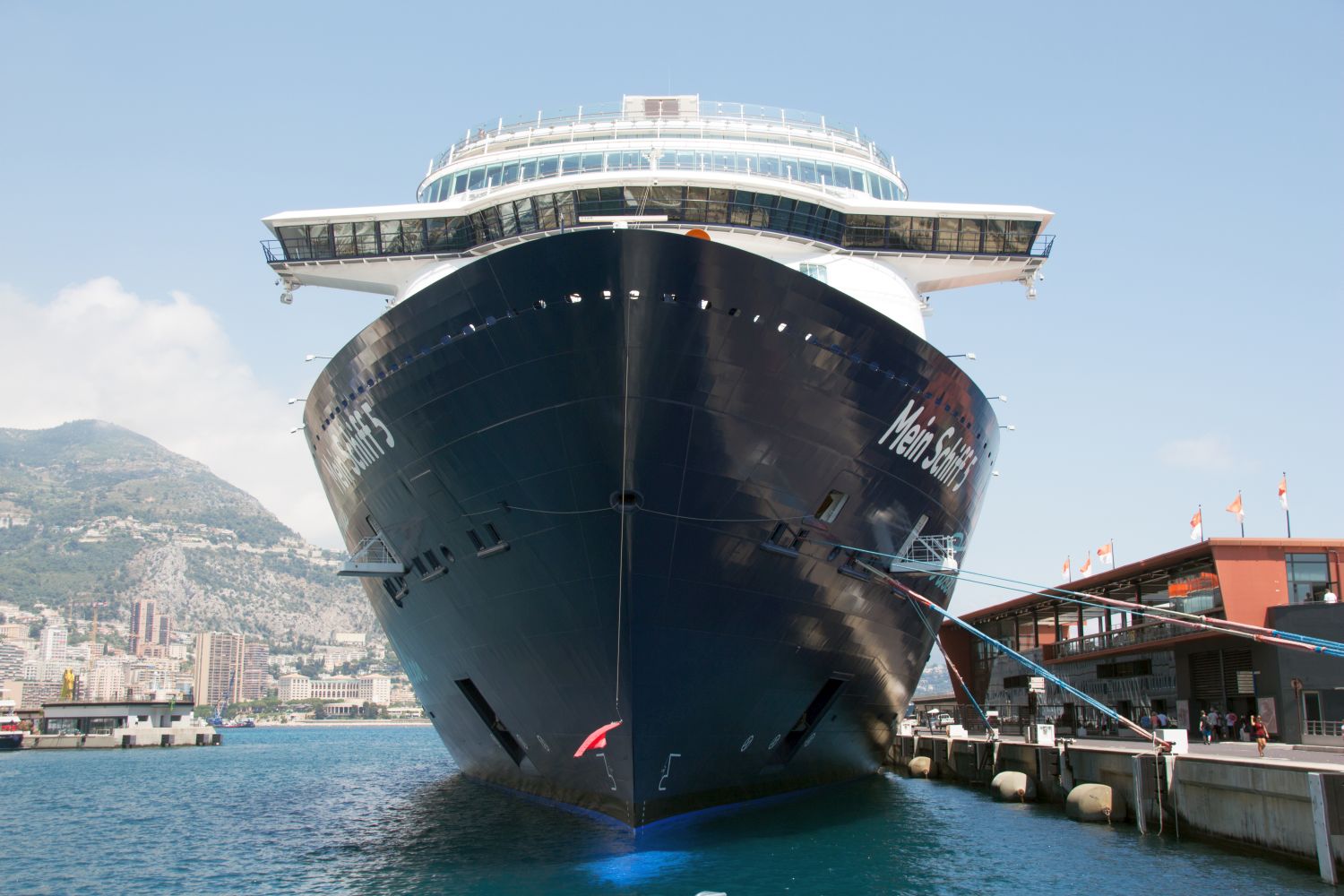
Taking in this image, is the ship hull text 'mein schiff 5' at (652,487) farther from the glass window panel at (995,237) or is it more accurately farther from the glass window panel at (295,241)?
the glass window panel at (295,241)

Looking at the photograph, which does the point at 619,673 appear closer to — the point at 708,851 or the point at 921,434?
the point at 708,851

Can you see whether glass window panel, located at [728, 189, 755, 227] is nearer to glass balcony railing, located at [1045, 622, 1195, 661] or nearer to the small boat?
glass balcony railing, located at [1045, 622, 1195, 661]

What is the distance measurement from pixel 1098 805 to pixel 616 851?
8445mm

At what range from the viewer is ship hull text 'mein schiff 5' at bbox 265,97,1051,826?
12508 millimetres

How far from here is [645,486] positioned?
12719 millimetres

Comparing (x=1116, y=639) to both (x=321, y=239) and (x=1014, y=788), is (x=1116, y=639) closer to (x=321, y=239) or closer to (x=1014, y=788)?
(x=1014, y=788)

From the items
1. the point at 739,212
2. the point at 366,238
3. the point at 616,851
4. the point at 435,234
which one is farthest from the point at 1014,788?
the point at 366,238

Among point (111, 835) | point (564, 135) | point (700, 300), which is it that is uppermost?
point (564, 135)

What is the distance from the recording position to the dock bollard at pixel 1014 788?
20.4 meters

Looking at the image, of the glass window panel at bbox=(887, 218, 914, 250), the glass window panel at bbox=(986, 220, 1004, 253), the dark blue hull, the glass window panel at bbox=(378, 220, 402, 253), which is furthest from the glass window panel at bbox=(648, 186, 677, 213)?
the glass window panel at bbox=(986, 220, 1004, 253)

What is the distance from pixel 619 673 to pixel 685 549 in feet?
5.83

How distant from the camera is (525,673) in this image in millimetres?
14438

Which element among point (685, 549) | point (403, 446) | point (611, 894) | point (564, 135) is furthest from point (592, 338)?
point (564, 135)

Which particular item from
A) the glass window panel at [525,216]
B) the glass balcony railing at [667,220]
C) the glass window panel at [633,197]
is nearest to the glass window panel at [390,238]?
the glass balcony railing at [667,220]
